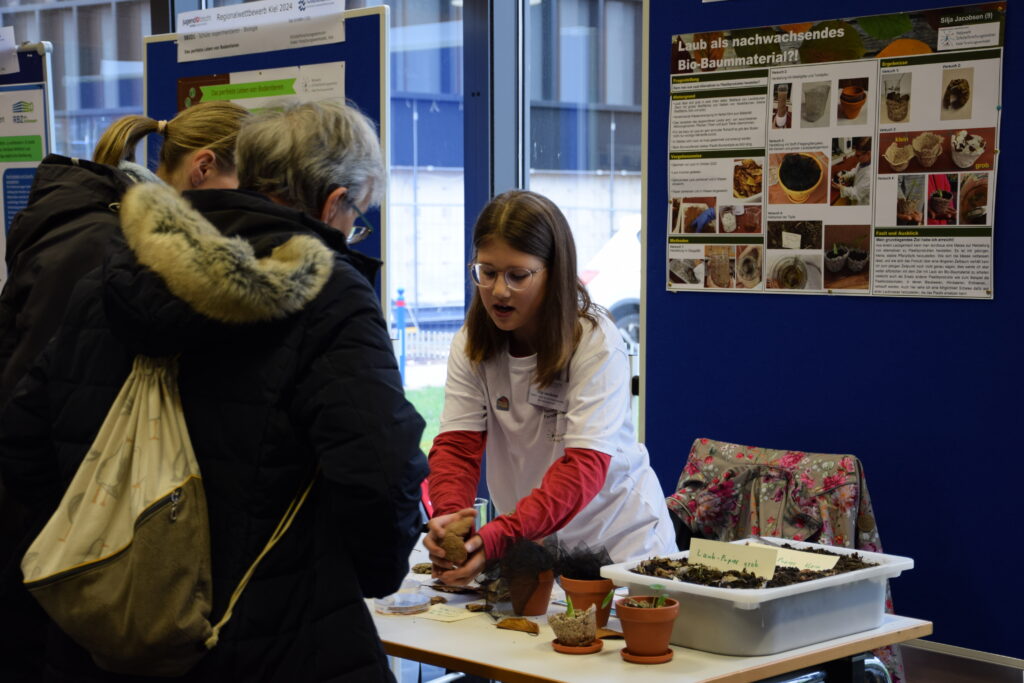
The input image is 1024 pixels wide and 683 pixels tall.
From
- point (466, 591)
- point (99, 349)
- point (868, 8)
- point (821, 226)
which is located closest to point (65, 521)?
point (99, 349)

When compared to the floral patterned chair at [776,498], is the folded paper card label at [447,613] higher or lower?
lower

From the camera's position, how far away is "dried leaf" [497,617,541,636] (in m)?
1.95

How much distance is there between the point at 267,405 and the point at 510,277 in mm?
860

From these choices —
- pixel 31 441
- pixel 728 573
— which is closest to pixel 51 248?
pixel 31 441

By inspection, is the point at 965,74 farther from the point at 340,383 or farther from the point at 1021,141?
the point at 340,383

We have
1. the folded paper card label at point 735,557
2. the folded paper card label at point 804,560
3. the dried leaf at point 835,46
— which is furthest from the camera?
the dried leaf at point 835,46

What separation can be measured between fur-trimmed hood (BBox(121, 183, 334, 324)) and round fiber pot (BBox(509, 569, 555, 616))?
2.57 ft

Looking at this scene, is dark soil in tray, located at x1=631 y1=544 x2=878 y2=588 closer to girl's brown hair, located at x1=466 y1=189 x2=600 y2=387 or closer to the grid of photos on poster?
girl's brown hair, located at x1=466 y1=189 x2=600 y2=387

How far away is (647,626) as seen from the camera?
178 cm

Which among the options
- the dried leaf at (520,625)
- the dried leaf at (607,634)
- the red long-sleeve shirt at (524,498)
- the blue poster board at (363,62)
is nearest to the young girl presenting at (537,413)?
the red long-sleeve shirt at (524,498)

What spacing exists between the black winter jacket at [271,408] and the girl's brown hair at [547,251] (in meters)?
0.73

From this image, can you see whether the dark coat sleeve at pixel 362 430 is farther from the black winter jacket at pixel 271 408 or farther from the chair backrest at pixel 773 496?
the chair backrest at pixel 773 496

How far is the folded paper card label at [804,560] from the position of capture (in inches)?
76.5

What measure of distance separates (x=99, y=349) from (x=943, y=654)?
2129 millimetres
